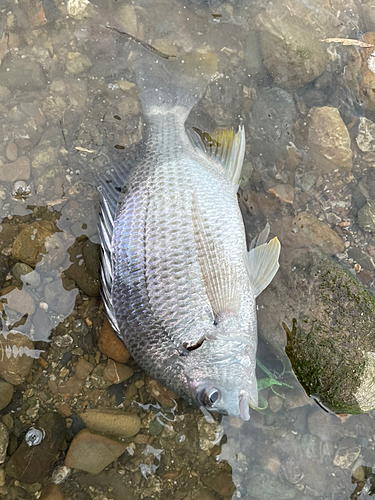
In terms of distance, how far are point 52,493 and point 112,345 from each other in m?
1.35

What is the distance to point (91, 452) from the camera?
10.4ft

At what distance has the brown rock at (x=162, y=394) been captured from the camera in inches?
131

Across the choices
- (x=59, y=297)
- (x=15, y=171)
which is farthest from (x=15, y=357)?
(x=15, y=171)

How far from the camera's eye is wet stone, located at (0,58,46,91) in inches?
137

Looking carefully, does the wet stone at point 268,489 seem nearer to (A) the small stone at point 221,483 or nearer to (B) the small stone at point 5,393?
(A) the small stone at point 221,483

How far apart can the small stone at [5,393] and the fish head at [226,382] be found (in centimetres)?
171

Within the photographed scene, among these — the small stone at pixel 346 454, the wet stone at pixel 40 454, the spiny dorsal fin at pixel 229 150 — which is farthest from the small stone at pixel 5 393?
the small stone at pixel 346 454

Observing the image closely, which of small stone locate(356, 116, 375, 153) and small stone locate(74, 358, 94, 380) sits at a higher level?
small stone locate(356, 116, 375, 153)

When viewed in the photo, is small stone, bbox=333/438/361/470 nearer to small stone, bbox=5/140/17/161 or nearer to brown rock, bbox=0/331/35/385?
brown rock, bbox=0/331/35/385

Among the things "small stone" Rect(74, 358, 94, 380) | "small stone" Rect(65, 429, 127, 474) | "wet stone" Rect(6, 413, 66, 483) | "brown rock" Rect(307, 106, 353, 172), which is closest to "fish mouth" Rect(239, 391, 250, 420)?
"small stone" Rect(65, 429, 127, 474)

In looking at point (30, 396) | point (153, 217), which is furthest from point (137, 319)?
point (30, 396)

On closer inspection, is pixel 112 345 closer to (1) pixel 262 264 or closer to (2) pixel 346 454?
(1) pixel 262 264

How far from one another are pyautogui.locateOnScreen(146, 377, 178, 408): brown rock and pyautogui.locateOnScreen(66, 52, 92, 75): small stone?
119 inches

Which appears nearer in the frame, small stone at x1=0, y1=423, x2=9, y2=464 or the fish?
the fish
